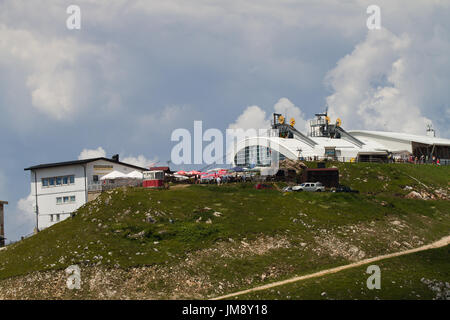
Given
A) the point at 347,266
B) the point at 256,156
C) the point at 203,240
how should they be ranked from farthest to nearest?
the point at 256,156, the point at 203,240, the point at 347,266

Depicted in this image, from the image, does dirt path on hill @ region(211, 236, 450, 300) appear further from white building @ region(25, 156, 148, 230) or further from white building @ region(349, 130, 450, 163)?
white building @ region(349, 130, 450, 163)

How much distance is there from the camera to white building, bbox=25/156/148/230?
3027 inches

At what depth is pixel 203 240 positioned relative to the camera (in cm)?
5216

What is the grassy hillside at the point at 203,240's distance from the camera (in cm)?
4547

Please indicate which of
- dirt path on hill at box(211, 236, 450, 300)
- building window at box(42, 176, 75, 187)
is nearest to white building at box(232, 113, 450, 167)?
building window at box(42, 176, 75, 187)

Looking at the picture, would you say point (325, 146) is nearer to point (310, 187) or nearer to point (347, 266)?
point (310, 187)

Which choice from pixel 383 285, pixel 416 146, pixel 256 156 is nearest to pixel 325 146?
pixel 256 156

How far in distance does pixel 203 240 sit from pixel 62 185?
116 ft

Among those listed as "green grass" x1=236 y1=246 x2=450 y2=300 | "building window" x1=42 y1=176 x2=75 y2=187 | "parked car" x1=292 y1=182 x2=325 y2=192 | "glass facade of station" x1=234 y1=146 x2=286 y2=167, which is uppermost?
"glass facade of station" x1=234 y1=146 x2=286 y2=167

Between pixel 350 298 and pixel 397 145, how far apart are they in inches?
3657

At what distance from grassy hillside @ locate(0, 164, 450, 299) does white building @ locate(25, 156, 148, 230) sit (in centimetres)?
1636

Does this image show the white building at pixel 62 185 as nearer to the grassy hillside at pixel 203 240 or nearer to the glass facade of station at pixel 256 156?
the grassy hillside at pixel 203 240
